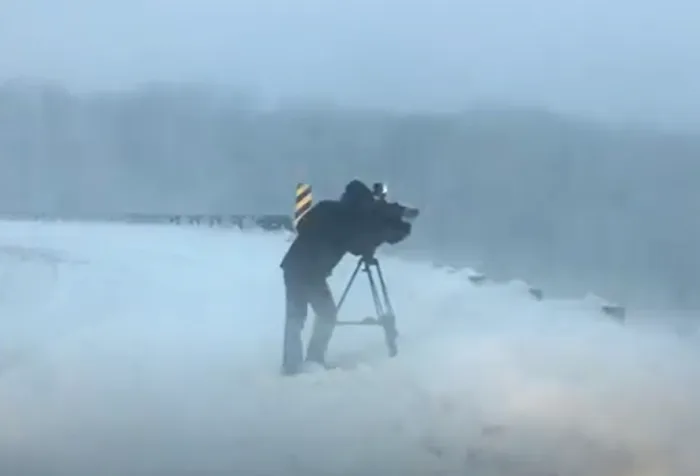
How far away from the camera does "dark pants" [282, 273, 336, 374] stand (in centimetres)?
316

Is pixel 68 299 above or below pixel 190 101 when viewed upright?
below

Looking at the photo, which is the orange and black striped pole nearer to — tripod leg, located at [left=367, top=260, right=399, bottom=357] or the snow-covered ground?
the snow-covered ground

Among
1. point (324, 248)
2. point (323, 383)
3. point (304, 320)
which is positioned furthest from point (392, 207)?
point (323, 383)

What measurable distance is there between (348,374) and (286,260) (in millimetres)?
338

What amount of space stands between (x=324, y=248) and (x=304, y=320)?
19 centimetres

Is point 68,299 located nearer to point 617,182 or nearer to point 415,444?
point 415,444

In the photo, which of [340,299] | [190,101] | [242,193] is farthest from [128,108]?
[340,299]

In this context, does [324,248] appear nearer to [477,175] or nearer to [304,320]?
[304,320]

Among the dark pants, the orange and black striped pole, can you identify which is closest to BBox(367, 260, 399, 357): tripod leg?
the dark pants

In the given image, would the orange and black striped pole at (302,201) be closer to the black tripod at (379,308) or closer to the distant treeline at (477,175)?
the distant treeline at (477,175)

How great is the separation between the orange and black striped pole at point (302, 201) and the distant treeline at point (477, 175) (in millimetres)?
20

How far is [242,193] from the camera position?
125 inches

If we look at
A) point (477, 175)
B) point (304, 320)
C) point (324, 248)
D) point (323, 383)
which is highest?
point (477, 175)

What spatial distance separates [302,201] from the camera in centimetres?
313
